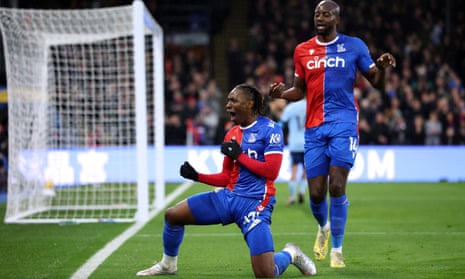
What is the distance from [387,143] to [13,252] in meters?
14.9

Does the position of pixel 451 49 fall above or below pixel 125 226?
above

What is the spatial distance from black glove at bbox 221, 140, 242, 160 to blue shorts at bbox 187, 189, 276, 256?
16.8 inches

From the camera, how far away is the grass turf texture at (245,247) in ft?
24.3

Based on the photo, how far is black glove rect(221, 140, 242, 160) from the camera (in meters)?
6.59

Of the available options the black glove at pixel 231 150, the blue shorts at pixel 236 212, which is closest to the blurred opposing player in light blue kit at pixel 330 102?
the blue shorts at pixel 236 212

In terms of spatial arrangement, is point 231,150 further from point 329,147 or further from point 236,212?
point 329,147

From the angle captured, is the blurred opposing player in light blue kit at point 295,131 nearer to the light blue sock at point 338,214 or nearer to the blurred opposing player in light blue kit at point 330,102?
the blurred opposing player in light blue kit at point 330,102

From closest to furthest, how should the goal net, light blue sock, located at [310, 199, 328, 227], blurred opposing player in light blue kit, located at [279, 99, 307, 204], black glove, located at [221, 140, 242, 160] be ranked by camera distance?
black glove, located at [221, 140, 242, 160], light blue sock, located at [310, 199, 328, 227], the goal net, blurred opposing player in light blue kit, located at [279, 99, 307, 204]

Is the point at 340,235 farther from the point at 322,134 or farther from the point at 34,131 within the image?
the point at 34,131

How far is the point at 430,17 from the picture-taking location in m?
27.7

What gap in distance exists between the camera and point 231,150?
6.59 metres

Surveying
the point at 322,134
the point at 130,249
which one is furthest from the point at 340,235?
the point at 130,249

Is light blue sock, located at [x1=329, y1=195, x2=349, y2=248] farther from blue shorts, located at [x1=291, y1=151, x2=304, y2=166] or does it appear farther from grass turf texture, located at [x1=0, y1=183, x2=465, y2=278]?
blue shorts, located at [x1=291, y1=151, x2=304, y2=166]

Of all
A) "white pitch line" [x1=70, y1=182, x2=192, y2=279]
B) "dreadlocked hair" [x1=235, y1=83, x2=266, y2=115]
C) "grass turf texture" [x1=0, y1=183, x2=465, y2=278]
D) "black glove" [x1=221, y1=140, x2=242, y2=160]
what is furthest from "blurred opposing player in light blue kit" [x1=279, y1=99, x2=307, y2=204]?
"black glove" [x1=221, y1=140, x2=242, y2=160]
